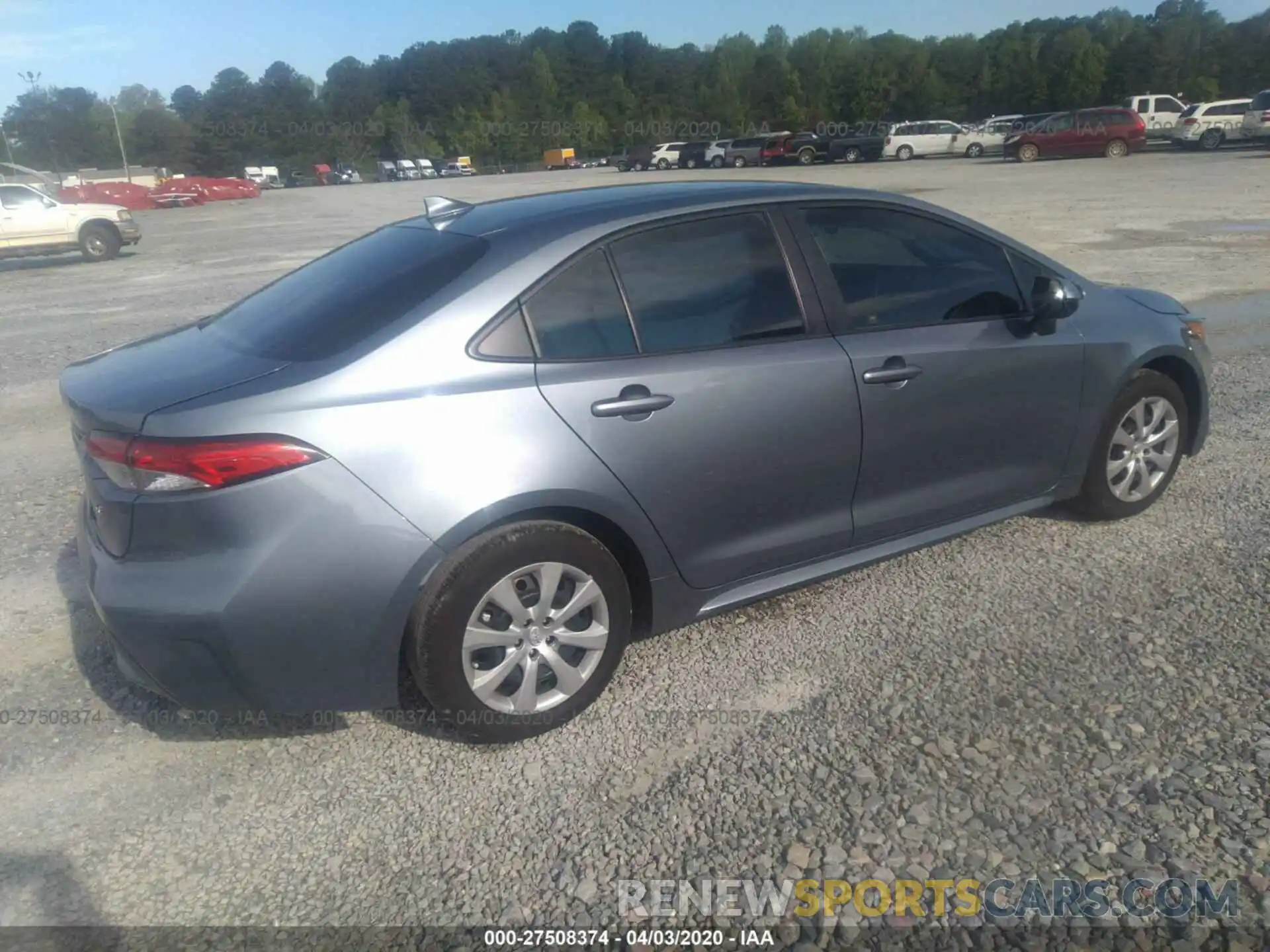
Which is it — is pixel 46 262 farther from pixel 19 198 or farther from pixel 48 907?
pixel 48 907

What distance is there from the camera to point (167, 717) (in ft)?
11.2

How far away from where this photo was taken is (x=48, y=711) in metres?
3.47

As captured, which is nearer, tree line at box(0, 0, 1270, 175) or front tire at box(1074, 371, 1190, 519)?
front tire at box(1074, 371, 1190, 519)

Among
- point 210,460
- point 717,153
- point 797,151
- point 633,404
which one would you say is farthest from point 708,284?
point 717,153

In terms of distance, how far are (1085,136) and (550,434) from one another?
1646 inches

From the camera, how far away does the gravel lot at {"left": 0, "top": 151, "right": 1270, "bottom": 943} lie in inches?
104

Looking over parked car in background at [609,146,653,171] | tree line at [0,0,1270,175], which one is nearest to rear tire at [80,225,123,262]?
parked car in background at [609,146,653,171]

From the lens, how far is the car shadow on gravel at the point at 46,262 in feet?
65.8

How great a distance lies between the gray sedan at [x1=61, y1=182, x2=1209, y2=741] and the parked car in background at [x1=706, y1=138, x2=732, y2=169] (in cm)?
5171

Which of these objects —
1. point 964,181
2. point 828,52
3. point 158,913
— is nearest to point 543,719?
point 158,913

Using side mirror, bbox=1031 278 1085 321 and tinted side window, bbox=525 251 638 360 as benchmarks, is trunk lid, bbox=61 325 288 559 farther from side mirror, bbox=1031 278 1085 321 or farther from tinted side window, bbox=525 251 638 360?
side mirror, bbox=1031 278 1085 321

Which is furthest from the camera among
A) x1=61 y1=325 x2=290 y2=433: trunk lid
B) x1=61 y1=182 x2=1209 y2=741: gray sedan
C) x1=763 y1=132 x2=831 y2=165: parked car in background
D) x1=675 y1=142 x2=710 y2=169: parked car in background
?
x1=675 y1=142 x2=710 y2=169: parked car in background

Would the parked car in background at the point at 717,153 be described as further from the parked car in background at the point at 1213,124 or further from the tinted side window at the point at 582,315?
the tinted side window at the point at 582,315

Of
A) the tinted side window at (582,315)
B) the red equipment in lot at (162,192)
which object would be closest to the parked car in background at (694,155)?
the red equipment in lot at (162,192)
